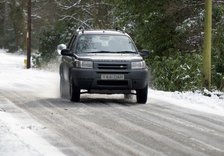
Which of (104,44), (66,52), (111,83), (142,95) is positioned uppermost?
(104,44)

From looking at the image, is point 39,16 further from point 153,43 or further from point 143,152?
point 143,152

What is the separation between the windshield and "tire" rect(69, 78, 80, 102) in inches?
43.2

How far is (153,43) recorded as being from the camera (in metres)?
22.5

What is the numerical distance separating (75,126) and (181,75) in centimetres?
924

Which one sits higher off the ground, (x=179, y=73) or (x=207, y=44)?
(x=207, y=44)

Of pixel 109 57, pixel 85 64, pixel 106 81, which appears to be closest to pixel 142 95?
pixel 106 81

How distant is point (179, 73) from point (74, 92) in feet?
19.8

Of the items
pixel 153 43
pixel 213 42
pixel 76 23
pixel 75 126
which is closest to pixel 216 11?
pixel 213 42

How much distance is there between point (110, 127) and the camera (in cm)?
946

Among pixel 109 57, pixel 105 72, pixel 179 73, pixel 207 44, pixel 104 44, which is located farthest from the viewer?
pixel 179 73

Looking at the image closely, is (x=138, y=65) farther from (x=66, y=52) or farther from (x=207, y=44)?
(x=207, y=44)

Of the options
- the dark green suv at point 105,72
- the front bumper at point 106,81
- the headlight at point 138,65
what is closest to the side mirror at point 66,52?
the dark green suv at point 105,72

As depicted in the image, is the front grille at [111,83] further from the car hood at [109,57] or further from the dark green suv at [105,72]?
the car hood at [109,57]

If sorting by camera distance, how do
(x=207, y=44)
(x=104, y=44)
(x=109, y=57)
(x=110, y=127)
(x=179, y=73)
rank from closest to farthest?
1. (x=110, y=127)
2. (x=109, y=57)
3. (x=104, y=44)
4. (x=207, y=44)
5. (x=179, y=73)
